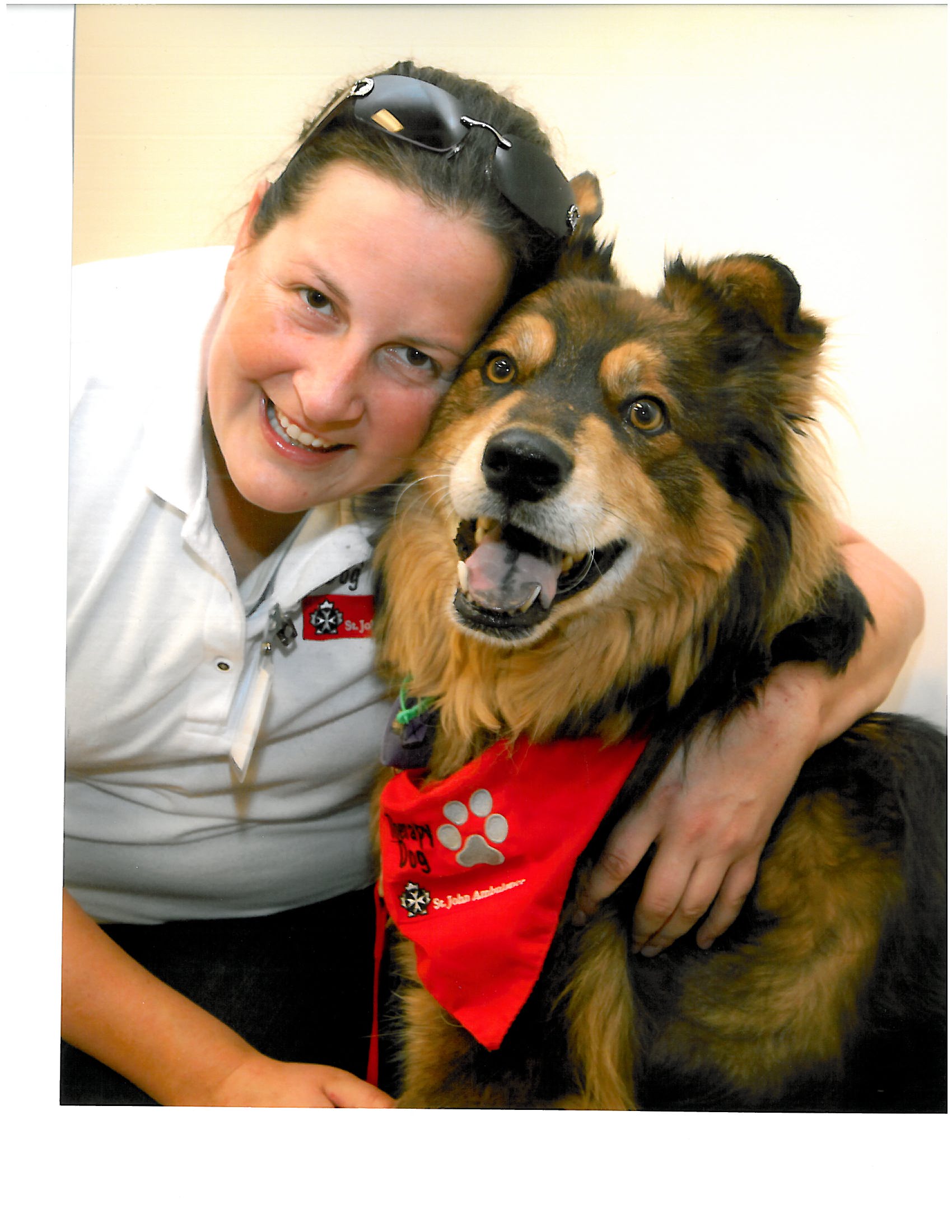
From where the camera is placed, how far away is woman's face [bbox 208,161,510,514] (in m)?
1.39

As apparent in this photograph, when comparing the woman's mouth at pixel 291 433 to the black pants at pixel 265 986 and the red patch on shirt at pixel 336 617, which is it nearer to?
Answer: the red patch on shirt at pixel 336 617

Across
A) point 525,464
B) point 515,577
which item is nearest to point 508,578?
point 515,577

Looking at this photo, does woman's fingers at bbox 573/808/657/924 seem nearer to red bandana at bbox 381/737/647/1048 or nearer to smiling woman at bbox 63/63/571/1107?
red bandana at bbox 381/737/647/1048

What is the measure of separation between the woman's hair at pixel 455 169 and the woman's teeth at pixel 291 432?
252 mm

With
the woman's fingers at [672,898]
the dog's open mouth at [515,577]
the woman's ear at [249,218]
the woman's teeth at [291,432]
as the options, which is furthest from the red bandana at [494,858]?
the woman's ear at [249,218]

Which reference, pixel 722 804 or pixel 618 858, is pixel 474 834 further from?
pixel 722 804

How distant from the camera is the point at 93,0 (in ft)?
5.10

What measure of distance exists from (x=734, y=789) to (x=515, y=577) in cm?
46

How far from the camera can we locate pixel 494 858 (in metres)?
1.50

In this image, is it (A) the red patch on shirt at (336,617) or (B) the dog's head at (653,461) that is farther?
(A) the red patch on shirt at (336,617)

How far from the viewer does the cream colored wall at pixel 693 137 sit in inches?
58.2

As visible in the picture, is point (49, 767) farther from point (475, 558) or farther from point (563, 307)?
point (563, 307)

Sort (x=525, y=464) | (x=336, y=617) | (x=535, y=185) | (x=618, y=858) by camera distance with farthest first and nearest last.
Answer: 1. (x=336, y=617)
2. (x=618, y=858)
3. (x=535, y=185)
4. (x=525, y=464)

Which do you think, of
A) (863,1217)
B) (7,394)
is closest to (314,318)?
(7,394)
